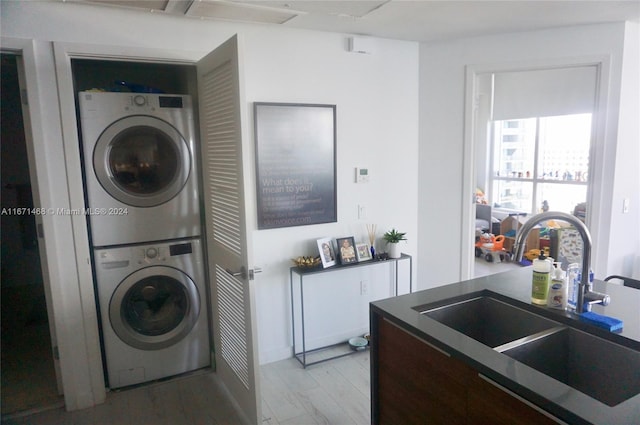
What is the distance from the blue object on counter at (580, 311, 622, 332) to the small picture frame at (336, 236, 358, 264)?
1.77 m

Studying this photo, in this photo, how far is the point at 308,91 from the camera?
116 inches

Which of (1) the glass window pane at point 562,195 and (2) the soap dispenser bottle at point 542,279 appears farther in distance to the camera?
(1) the glass window pane at point 562,195

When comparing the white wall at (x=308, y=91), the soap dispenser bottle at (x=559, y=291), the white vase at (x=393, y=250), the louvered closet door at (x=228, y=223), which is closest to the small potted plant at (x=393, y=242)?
the white vase at (x=393, y=250)

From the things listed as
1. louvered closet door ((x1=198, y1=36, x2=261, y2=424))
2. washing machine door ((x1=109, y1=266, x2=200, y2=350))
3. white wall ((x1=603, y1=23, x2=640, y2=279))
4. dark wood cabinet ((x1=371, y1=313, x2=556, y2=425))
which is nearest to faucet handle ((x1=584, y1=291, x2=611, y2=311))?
dark wood cabinet ((x1=371, y1=313, x2=556, y2=425))

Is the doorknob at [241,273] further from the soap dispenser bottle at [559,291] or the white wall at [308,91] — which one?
the soap dispenser bottle at [559,291]

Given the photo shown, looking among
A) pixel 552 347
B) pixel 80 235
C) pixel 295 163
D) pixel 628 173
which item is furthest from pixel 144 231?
pixel 628 173

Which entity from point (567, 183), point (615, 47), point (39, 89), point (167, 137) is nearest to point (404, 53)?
point (615, 47)

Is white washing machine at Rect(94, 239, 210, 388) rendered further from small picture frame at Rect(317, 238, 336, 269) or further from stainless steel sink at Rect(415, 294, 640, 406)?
stainless steel sink at Rect(415, 294, 640, 406)

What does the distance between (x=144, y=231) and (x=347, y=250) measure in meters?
1.43

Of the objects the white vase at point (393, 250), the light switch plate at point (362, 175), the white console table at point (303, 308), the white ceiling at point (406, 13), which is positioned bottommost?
the white console table at point (303, 308)

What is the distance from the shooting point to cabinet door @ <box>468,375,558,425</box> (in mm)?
1038

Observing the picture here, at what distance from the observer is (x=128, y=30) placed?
2387 millimetres

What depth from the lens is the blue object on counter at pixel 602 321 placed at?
133cm

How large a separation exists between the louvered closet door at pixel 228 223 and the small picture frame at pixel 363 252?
1.11 metres
